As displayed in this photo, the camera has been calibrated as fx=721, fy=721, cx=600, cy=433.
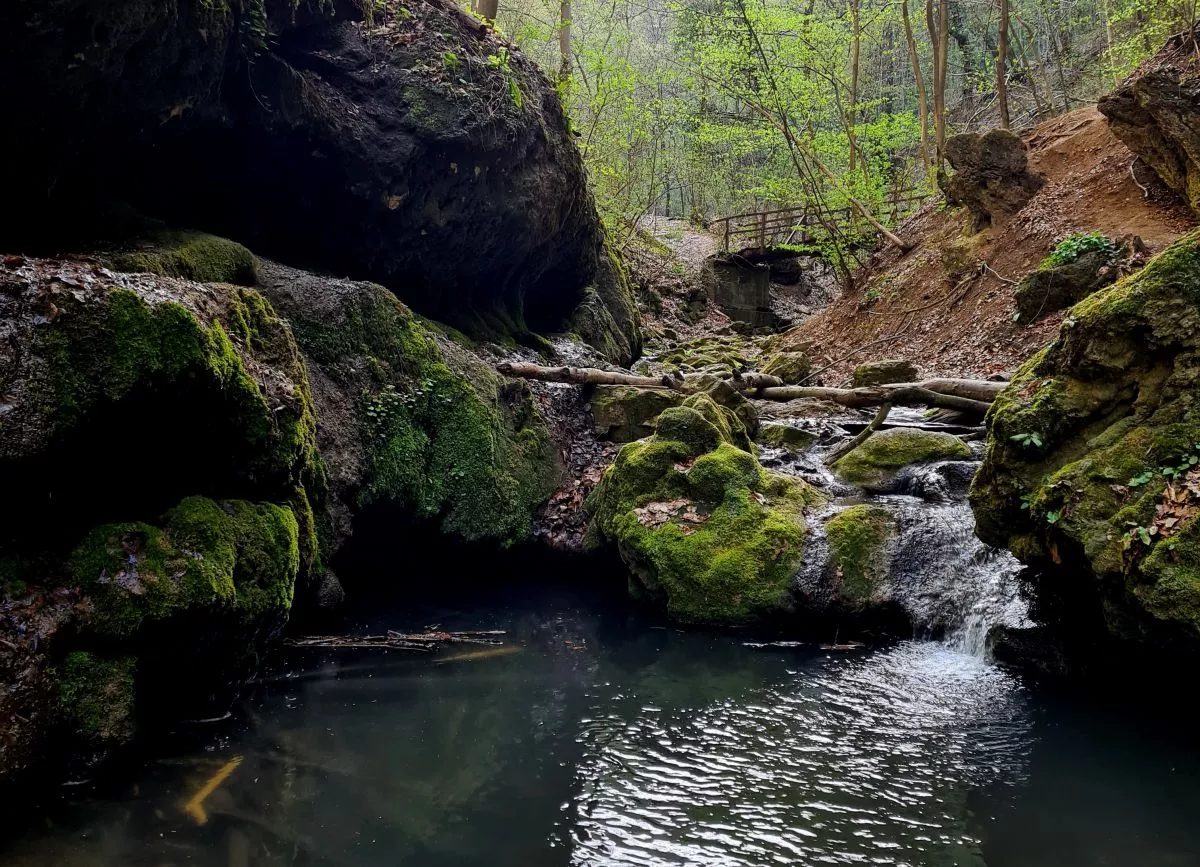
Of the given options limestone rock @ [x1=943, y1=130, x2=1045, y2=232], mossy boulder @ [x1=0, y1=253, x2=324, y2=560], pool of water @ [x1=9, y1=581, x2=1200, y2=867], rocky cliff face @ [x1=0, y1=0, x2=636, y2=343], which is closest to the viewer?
pool of water @ [x1=9, y1=581, x2=1200, y2=867]

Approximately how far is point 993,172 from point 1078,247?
15.9 feet

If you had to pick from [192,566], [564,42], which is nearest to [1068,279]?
[564,42]

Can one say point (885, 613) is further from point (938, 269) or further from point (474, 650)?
point (938, 269)

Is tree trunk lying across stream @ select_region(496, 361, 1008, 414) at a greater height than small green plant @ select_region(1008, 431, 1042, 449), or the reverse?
tree trunk lying across stream @ select_region(496, 361, 1008, 414)

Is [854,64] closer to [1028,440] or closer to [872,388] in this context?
[872,388]

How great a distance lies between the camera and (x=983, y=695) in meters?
5.63

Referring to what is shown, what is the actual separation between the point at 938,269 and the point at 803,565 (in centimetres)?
1362

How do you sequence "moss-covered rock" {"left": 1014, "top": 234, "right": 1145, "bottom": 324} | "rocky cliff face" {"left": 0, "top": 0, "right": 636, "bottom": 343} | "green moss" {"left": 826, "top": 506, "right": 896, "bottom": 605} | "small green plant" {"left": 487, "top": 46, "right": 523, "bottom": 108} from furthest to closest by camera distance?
"moss-covered rock" {"left": 1014, "top": 234, "right": 1145, "bottom": 324} → "small green plant" {"left": 487, "top": 46, "right": 523, "bottom": 108} → "green moss" {"left": 826, "top": 506, "right": 896, "bottom": 605} → "rocky cliff face" {"left": 0, "top": 0, "right": 636, "bottom": 343}

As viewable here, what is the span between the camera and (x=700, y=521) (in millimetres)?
8047

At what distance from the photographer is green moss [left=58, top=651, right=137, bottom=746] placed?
3.80m

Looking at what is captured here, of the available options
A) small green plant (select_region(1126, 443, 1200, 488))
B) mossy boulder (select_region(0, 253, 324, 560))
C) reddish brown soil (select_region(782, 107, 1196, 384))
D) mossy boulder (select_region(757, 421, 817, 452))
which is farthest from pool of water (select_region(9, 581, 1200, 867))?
reddish brown soil (select_region(782, 107, 1196, 384))

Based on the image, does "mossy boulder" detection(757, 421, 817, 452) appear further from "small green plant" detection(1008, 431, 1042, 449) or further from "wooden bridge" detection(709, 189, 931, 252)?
"wooden bridge" detection(709, 189, 931, 252)

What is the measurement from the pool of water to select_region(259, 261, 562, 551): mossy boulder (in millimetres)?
1846

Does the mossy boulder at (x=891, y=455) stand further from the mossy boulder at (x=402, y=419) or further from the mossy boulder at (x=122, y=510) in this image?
the mossy boulder at (x=122, y=510)
